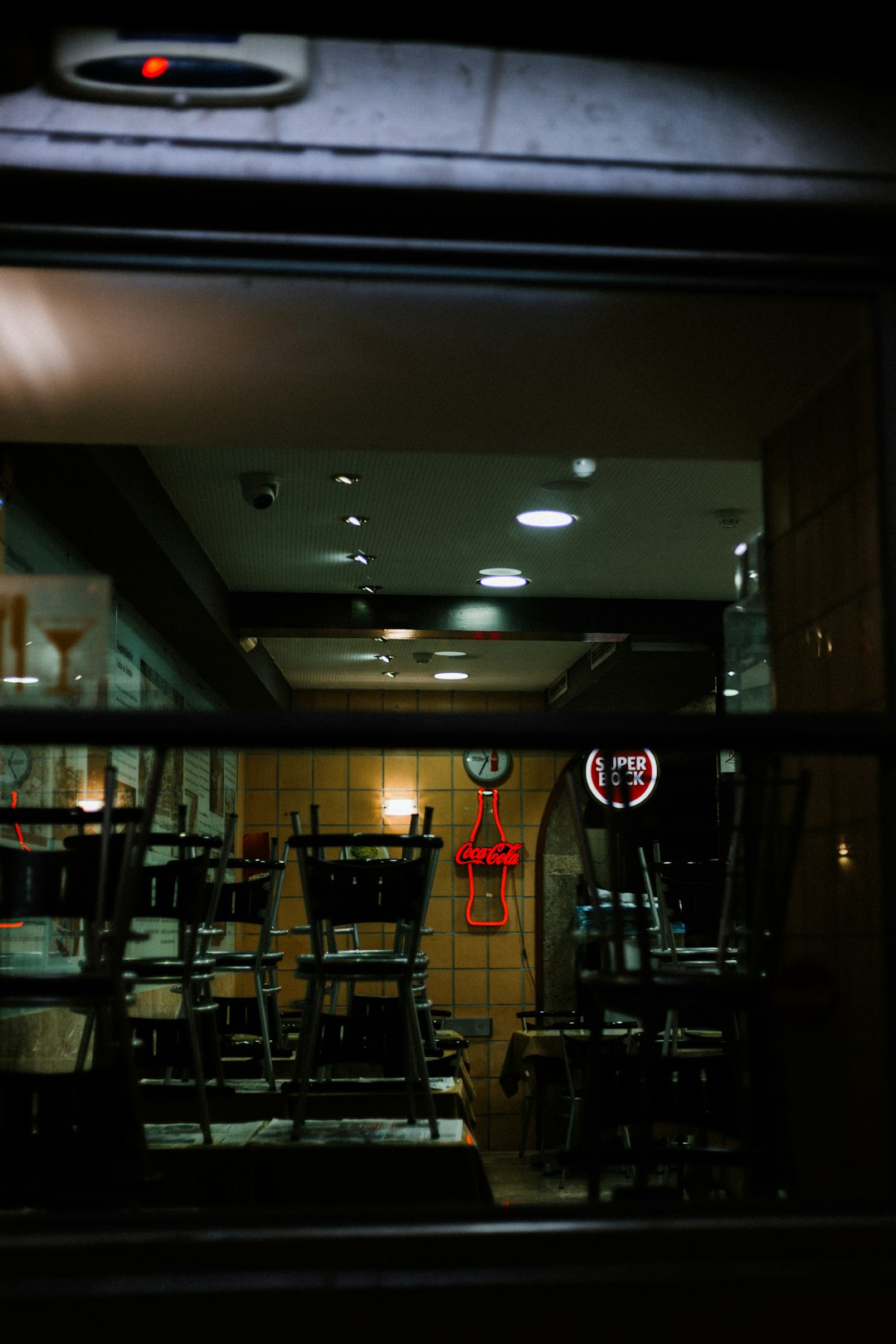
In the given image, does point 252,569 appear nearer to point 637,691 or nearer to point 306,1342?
point 637,691

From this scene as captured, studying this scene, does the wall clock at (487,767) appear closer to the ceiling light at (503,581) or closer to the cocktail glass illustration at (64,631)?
the ceiling light at (503,581)

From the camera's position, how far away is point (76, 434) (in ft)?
11.9

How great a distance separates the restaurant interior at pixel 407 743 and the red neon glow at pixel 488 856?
5122 mm

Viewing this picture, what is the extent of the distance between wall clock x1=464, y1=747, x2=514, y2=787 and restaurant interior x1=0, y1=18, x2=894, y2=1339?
16.1 ft

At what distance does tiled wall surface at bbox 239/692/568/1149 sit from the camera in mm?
11070

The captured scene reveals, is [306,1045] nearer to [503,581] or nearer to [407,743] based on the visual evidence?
[407,743]

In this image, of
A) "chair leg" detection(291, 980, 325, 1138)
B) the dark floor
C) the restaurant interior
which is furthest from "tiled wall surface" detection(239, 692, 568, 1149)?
"chair leg" detection(291, 980, 325, 1138)

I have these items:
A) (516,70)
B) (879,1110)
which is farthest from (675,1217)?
(516,70)

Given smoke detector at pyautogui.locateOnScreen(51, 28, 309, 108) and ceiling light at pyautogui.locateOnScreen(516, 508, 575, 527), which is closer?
smoke detector at pyautogui.locateOnScreen(51, 28, 309, 108)

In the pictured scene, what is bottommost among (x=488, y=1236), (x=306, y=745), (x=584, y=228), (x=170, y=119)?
(x=488, y=1236)

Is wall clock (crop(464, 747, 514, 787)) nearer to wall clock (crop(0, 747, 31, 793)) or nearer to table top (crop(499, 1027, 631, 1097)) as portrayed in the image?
table top (crop(499, 1027, 631, 1097))

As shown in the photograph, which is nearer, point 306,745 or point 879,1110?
point 306,745

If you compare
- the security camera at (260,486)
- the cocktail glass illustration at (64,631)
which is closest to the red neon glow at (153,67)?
the cocktail glass illustration at (64,631)

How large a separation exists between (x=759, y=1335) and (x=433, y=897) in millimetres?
10024
